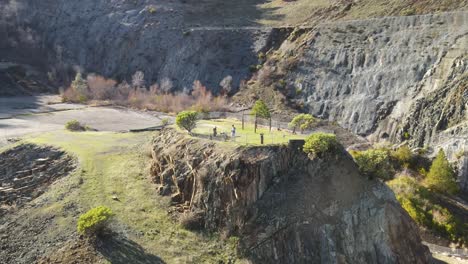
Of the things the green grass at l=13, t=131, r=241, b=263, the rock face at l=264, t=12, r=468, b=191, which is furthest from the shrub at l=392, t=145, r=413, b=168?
the green grass at l=13, t=131, r=241, b=263

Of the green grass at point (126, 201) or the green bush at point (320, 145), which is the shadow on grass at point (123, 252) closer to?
the green grass at point (126, 201)

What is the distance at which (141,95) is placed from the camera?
2430 inches

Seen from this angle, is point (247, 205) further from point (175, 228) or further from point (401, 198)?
point (401, 198)

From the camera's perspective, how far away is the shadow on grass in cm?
2361

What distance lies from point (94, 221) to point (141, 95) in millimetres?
39199

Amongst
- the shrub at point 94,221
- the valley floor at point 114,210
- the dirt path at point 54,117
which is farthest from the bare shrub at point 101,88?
the shrub at point 94,221

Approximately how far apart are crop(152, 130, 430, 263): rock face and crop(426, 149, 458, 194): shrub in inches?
406

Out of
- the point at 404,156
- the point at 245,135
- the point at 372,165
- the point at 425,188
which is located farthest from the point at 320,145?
the point at 404,156

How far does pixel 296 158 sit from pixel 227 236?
588 cm

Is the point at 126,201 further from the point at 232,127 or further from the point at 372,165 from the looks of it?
the point at 372,165

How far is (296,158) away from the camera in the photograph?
2639 cm

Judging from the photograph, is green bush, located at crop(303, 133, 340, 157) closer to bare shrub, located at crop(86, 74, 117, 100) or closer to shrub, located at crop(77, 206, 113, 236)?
shrub, located at crop(77, 206, 113, 236)

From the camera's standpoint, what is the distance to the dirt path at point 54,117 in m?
45.3

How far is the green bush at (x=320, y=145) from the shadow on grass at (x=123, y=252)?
33.4ft
